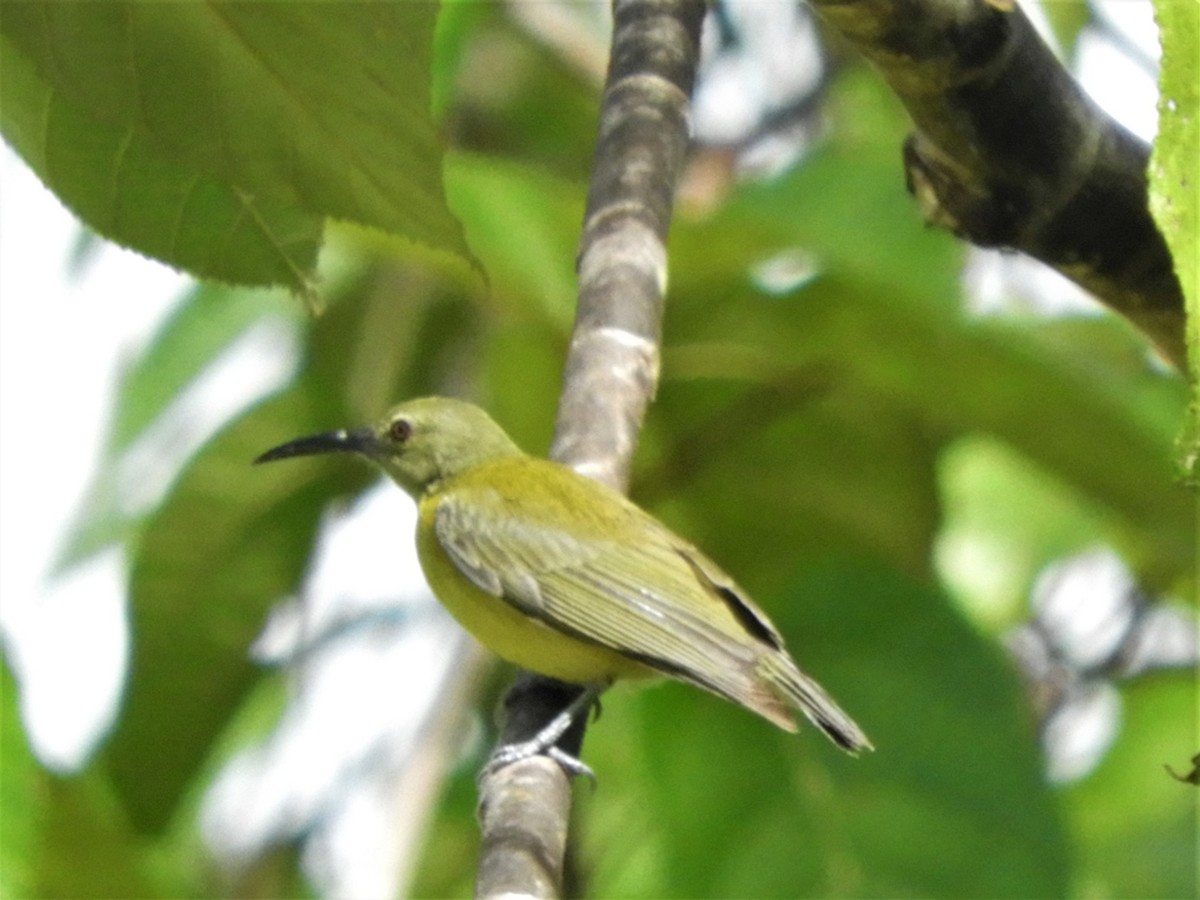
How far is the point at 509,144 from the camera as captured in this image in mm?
5617

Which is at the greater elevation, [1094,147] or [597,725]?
[1094,147]

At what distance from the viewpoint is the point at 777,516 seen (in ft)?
12.3

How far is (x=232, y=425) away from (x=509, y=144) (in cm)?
196

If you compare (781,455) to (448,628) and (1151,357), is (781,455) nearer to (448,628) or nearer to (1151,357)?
(1151,357)

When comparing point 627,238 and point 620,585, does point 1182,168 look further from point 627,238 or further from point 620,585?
point 620,585

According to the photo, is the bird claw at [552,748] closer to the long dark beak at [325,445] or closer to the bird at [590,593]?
the bird at [590,593]

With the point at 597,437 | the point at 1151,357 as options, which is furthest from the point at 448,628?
the point at 597,437

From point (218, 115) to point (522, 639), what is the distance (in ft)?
5.83

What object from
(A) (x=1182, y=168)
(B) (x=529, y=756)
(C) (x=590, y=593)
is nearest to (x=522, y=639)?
(C) (x=590, y=593)

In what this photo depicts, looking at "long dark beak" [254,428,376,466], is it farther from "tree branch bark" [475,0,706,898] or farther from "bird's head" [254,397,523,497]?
"tree branch bark" [475,0,706,898]

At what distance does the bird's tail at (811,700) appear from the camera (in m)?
3.04

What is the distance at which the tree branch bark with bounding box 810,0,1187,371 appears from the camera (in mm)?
1996

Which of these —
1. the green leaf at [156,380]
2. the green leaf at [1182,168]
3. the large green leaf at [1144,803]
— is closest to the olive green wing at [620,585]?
the green leaf at [156,380]

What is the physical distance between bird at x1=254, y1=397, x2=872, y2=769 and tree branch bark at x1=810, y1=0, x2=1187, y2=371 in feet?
2.92
